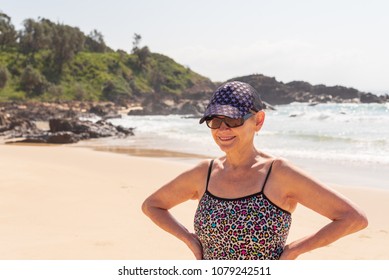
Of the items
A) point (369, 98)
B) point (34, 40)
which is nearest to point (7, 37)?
point (34, 40)

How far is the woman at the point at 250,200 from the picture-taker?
2234 mm

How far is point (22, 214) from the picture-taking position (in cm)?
686

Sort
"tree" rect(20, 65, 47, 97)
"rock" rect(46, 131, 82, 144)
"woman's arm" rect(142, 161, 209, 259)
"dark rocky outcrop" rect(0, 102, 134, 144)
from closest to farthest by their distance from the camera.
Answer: "woman's arm" rect(142, 161, 209, 259)
"rock" rect(46, 131, 82, 144)
"dark rocky outcrop" rect(0, 102, 134, 144)
"tree" rect(20, 65, 47, 97)

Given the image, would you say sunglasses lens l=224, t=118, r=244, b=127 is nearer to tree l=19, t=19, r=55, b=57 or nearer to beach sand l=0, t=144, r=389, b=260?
beach sand l=0, t=144, r=389, b=260

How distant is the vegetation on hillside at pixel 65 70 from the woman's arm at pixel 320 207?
201ft

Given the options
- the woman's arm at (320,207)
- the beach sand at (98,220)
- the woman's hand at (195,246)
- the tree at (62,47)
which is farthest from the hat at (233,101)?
the tree at (62,47)

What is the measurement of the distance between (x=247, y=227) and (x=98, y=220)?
482 cm

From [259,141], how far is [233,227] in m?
20.9

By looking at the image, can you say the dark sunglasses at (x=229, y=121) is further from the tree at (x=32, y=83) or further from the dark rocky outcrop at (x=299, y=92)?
the dark rocky outcrop at (x=299, y=92)

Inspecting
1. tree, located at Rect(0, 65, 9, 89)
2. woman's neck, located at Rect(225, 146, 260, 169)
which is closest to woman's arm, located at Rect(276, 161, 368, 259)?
woman's neck, located at Rect(225, 146, 260, 169)

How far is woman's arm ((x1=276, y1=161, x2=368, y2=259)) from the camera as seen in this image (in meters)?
2.18

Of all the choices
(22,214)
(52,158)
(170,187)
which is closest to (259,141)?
(52,158)

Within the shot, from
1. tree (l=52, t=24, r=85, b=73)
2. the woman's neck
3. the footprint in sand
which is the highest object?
tree (l=52, t=24, r=85, b=73)

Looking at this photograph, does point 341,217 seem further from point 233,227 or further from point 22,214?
point 22,214
